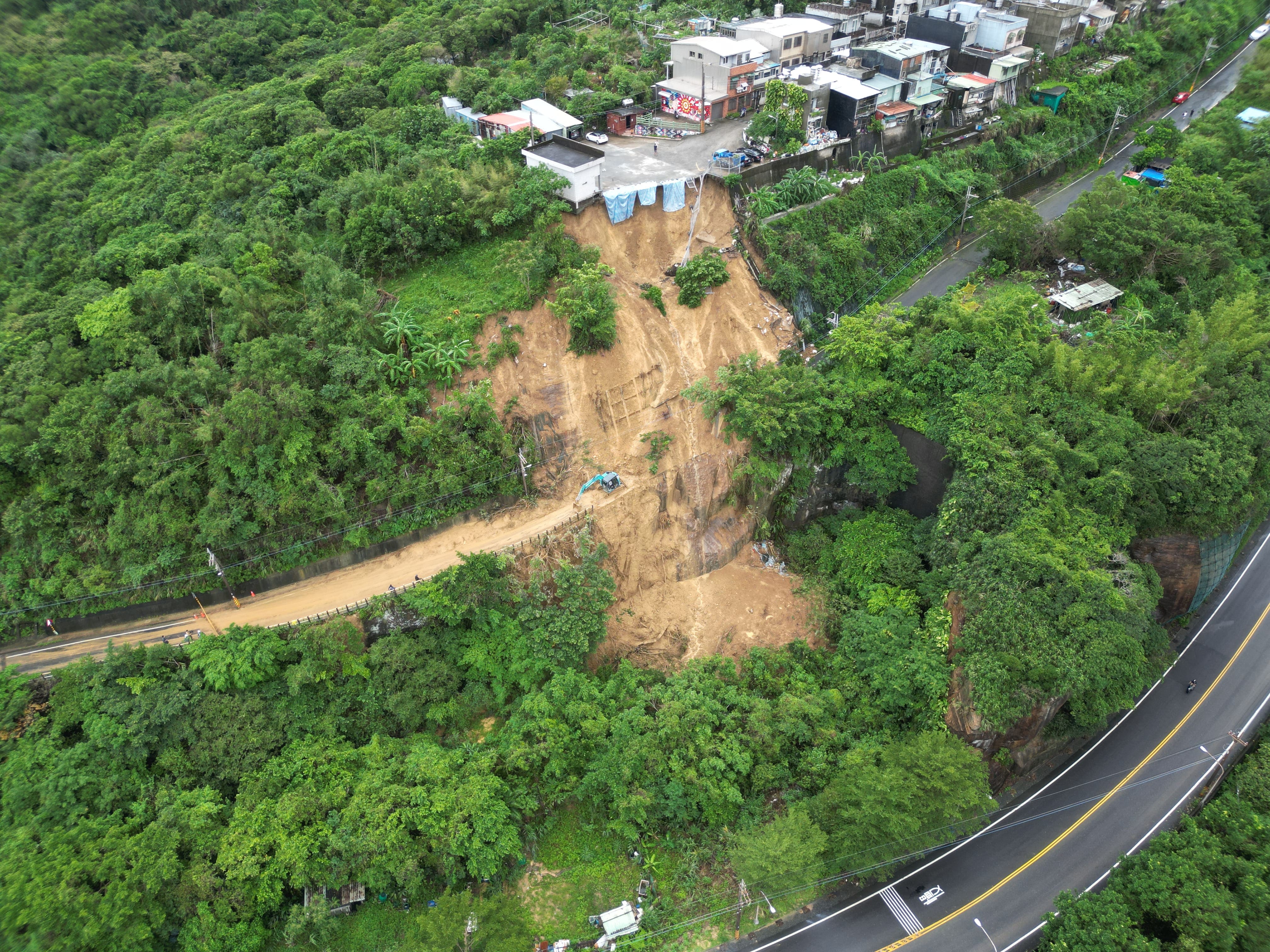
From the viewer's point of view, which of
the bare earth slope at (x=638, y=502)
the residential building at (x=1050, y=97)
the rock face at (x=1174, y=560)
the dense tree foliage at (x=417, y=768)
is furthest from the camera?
the residential building at (x=1050, y=97)

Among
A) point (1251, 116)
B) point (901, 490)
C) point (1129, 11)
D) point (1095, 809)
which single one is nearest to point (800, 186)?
point (901, 490)

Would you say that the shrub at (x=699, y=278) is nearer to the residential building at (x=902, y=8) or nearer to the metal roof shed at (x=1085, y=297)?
the metal roof shed at (x=1085, y=297)

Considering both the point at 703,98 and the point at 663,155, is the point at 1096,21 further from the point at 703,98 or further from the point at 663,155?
the point at 663,155

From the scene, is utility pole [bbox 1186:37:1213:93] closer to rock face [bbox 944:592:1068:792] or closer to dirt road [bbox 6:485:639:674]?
rock face [bbox 944:592:1068:792]

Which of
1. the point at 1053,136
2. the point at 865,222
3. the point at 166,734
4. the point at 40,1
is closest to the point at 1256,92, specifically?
the point at 1053,136

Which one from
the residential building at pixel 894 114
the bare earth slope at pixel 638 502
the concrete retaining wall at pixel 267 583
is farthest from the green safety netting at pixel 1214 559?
the residential building at pixel 894 114

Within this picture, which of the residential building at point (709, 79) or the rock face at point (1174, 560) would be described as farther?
the residential building at point (709, 79)

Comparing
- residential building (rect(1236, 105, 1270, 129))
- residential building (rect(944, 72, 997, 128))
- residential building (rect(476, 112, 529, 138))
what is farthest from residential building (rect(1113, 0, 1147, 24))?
residential building (rect(476, 112, 529, 138))
